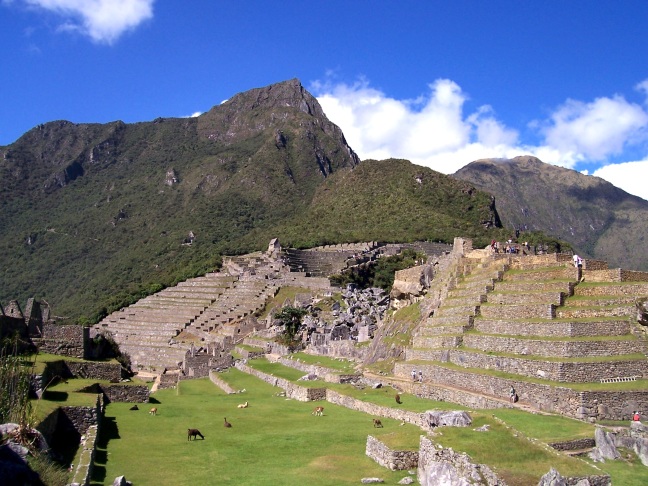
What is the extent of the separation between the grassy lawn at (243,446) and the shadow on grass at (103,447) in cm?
2

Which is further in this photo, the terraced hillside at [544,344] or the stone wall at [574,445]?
the terraced hillside at [544,344]

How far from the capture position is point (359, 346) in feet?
114

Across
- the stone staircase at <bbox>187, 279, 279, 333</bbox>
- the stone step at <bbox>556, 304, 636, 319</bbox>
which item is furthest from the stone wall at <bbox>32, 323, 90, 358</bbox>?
the stone staircase at <bbox>187, 279, 279, 333</bbox>

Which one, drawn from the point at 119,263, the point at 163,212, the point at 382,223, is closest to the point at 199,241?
the point at 119,263

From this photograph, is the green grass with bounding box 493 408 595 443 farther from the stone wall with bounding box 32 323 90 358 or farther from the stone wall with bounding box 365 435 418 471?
the stone wall with bounding box 32 323 90 358

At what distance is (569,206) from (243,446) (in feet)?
380

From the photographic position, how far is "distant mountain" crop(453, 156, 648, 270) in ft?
324

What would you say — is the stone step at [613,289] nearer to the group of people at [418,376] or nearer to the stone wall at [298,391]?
the group of people at [418,376]

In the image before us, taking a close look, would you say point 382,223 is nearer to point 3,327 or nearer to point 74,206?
point 3,327

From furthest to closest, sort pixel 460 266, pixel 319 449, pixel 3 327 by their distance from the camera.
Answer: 1. pixel 460 266
2. pixel 3 327
3. pixel 319 449

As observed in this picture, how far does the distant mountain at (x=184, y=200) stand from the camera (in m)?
90.4

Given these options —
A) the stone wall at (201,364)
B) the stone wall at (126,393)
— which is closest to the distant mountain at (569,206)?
the stone wall at (201,364)

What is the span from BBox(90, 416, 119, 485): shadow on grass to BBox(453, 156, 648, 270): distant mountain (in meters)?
77.3

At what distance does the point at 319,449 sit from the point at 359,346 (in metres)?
19.7
